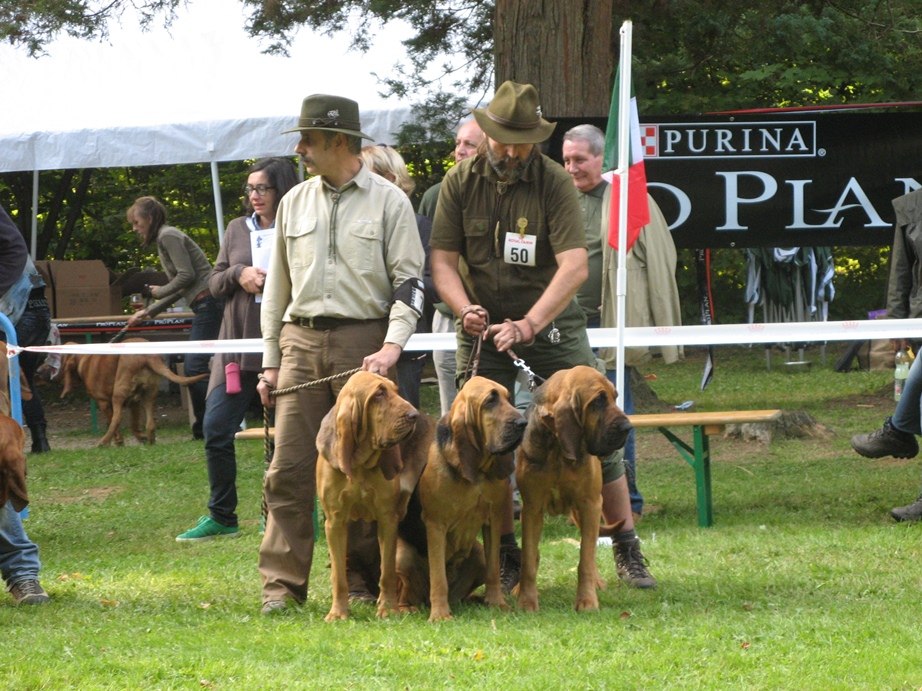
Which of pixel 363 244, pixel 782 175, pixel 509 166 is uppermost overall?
pixel 782 175

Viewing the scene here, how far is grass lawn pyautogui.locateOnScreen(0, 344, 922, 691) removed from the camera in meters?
3.89

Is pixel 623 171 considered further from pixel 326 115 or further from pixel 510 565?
pixel 510 565

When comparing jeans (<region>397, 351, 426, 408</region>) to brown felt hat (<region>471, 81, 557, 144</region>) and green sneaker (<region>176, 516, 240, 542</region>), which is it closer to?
green sneaker (<region>176, 516, 240, 542</region>)

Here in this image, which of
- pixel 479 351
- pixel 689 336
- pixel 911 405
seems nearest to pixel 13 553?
pixel 479 351

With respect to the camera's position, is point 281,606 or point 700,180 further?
point 700,180

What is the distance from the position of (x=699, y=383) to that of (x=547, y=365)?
32.4 feet

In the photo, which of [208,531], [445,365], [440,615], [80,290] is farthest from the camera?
[80,290]

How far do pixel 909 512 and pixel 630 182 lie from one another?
93.5 inches

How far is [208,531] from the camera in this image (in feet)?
23.6

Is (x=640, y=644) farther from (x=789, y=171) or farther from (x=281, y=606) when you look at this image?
(x=789, y=171)

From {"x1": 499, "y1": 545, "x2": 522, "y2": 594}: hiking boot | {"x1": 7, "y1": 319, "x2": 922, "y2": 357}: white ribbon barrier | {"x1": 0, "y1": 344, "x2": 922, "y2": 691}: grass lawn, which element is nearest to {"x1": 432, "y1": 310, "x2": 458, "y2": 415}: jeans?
{"x1": 7, "y1": 319, "x2": 922, "y2": 357}: white ribbon barrier

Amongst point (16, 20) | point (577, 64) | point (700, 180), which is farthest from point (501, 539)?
point (16, 20)

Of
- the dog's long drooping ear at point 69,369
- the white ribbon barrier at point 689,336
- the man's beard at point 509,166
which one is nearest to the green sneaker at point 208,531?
the white ribbon barrier at point 689,336

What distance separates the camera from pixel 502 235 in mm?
5047
